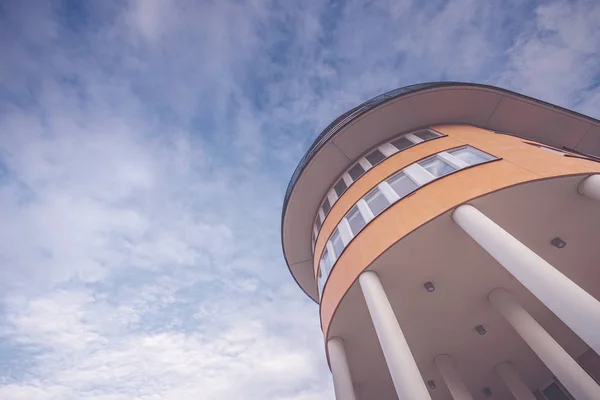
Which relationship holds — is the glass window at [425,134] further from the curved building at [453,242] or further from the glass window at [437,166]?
the glass window at [437,166]

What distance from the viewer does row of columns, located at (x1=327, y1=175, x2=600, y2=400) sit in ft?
14.2

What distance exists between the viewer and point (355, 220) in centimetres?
961

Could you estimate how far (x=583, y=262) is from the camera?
912 cm

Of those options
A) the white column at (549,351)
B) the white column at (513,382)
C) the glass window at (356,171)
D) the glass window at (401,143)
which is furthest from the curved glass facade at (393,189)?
the white column at (513,382)

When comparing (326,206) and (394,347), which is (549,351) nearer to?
(394,347)

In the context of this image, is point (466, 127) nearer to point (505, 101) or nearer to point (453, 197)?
point (505, 101)

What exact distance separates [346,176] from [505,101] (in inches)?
278

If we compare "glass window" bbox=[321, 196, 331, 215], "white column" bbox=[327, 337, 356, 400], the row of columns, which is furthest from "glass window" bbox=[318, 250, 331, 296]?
"glass window" bbox=[321, 196, 331, 215]

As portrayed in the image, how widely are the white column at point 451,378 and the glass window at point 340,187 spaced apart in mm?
7159

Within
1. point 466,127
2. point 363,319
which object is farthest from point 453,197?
point 466,127

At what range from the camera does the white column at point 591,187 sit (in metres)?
6.50

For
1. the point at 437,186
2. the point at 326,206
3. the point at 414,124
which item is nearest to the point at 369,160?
the point at 414,124

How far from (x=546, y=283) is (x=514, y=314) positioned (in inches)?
193

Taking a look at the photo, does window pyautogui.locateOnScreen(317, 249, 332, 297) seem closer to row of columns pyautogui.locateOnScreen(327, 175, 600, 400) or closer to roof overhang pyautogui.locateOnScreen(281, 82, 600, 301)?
row of columns pyautogui.locateOnScreen(327, 175, 600, 400)
